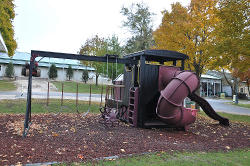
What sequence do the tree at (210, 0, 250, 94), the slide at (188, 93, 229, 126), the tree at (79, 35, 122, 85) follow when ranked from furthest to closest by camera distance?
the tree at (79, 35, 122, 85)
the tree at (210, 0, 250, 94)
the slide at (188, 93, 229, 126)

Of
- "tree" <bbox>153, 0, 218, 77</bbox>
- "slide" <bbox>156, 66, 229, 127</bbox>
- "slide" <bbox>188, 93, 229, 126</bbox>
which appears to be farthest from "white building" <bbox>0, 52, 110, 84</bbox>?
"slide" <bbox>156, 66, 229, 127</bbox>

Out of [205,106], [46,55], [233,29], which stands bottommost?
[205,106]

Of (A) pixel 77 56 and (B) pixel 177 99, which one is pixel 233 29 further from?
(A) pixel 77 56

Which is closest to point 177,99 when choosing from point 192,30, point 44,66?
point 192,30

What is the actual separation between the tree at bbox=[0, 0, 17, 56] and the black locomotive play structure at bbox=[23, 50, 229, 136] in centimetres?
1865

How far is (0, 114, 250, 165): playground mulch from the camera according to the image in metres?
5.15

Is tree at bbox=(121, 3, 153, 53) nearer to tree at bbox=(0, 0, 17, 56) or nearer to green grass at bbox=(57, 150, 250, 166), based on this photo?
tree at bbox=(0, 0, 17, 56)

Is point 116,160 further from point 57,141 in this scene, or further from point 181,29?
point 181,29

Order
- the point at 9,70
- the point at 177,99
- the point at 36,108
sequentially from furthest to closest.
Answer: the point at 9,70, the point at 36,108, the point at 177,99

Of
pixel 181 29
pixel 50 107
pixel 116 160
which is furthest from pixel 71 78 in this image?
pixel 116 160

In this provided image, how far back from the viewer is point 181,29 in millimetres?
14234

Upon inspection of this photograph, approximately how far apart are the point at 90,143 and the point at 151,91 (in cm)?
420

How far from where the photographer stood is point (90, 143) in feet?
21.2

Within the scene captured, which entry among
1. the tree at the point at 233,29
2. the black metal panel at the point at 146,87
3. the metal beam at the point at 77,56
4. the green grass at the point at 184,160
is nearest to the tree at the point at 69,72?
the tree at the point at 233,29
